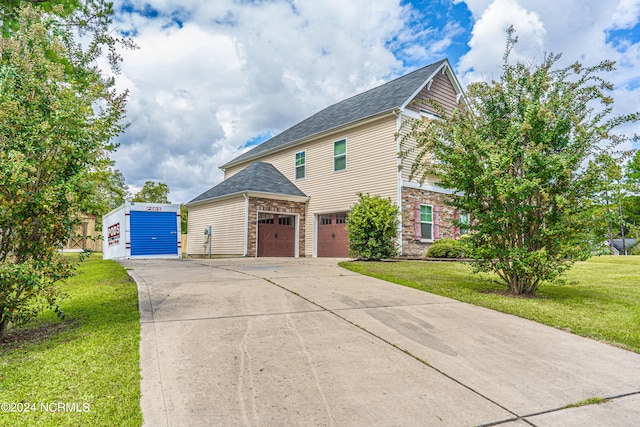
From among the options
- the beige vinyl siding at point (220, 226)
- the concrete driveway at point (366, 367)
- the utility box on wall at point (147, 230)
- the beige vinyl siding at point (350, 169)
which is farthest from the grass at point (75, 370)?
the beige vinyl siding at point (220, 226)

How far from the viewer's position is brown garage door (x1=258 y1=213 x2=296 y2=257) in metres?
16.7

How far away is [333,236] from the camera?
1662 cm

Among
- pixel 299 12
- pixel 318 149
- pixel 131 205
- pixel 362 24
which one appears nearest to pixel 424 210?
pixel 318 149

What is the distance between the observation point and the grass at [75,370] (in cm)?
239

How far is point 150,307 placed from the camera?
4957 mm

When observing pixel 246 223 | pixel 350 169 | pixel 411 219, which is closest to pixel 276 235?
pixel 246 223

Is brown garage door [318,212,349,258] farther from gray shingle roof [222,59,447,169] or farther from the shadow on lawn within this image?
the shadow on lawn

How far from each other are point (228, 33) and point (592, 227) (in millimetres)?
11183

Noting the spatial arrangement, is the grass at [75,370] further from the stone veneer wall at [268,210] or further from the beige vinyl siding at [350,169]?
the beige vinyl siding at [350,169]

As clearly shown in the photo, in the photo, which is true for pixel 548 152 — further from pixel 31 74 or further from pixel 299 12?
pixel 299 12

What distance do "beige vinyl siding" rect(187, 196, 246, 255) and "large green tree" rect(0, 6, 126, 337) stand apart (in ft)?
39.5

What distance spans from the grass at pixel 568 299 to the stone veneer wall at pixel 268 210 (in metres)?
7.30

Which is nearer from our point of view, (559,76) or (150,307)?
(150,307)

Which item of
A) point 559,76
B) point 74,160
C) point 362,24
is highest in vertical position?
point 362,24
